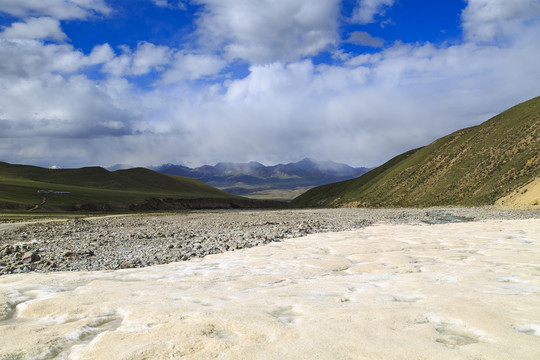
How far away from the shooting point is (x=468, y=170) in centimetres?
9119

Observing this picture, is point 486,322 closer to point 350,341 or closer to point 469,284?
point 350,341

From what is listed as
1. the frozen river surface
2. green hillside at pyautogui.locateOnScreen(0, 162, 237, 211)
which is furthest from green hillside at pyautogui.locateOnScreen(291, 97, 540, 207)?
green hillside at pyautogui.locateOnScreen(0, 162, 237, 211)

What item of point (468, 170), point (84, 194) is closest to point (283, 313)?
point (468, 170)

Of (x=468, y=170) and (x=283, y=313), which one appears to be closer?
(x=283, y=313)

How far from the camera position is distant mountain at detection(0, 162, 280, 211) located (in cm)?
8988

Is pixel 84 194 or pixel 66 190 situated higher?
pixel 66 190

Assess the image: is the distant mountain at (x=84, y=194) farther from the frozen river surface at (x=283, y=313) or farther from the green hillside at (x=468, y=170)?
the frozen river surface at (x=283, y=313)

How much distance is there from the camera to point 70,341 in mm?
4844

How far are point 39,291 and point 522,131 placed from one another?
108248 millimetres

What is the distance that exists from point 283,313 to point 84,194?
409 feet

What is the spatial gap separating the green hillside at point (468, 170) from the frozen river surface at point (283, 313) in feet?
228

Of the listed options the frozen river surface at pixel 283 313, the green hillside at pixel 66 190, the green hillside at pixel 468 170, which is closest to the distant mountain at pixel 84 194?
the green hillside at pixel 66 190

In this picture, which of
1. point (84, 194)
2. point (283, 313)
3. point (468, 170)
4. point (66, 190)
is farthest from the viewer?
point (66, 190)

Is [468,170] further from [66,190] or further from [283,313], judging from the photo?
[66,190]
